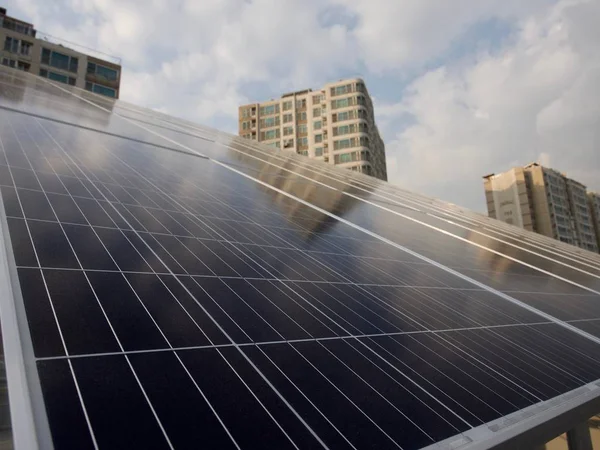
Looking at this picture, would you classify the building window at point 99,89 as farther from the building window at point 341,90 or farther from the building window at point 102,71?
the building window at point 341,90

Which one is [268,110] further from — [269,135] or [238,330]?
[238,330]

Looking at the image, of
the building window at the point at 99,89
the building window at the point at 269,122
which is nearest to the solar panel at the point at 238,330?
the building window at the point at 99,89

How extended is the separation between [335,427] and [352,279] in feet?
8.17

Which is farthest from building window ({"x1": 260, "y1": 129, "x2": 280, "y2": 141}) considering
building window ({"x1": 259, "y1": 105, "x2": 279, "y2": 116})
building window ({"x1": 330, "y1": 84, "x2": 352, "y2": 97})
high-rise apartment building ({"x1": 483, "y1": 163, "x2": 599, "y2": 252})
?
high-rise apartment building ({"x1": 483, "y1": 163, "x2": 599, "y2": 252})

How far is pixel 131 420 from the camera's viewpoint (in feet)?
5.81

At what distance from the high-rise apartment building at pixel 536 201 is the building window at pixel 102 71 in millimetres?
89953

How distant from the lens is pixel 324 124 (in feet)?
272

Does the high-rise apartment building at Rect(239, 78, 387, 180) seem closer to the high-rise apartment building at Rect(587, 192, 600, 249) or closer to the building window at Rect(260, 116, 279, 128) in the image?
the building window at Rect(260, 116, 279, 128)

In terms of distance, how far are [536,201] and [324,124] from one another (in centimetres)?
5618

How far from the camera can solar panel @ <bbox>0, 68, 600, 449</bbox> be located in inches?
75.5

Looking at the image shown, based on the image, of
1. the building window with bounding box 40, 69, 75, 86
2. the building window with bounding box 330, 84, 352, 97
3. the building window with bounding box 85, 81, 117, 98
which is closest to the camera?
the building window with bounding box 40, 69, 75, 86

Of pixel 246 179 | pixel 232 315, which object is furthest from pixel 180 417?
pixel 246 179

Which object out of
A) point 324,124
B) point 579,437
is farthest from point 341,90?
point 579,437

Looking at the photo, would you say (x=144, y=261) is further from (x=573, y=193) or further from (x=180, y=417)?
(x=573, y=193)
